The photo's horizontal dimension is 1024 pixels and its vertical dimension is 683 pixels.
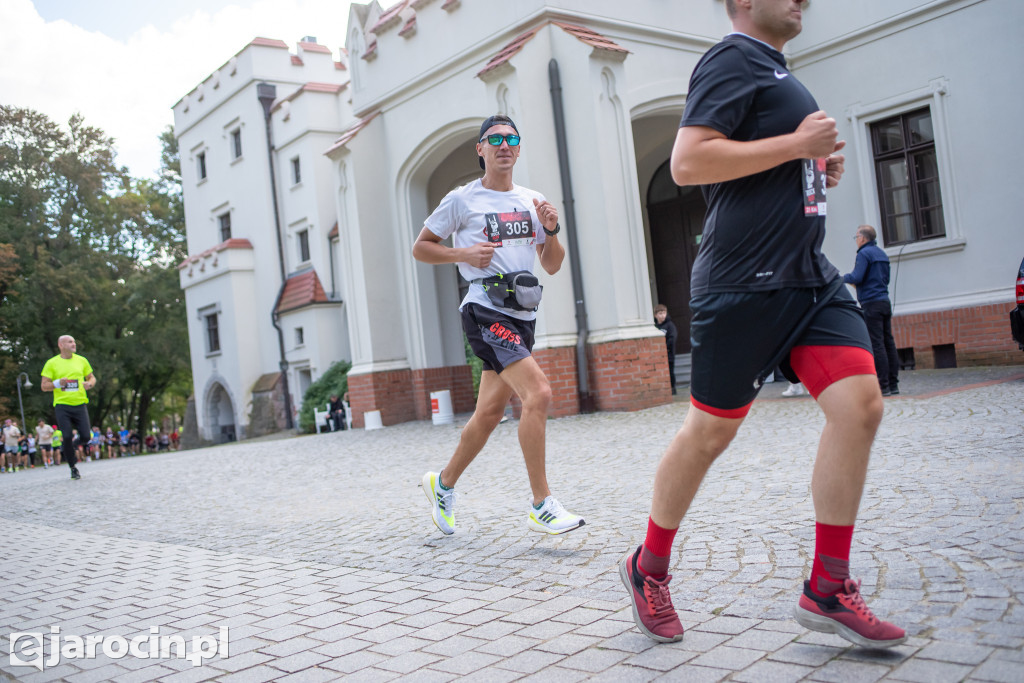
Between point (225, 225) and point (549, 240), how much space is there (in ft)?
102

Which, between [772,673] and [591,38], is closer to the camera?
[772,673]

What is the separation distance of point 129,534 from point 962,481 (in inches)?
→ 219

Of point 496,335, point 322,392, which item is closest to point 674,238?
point 322,392

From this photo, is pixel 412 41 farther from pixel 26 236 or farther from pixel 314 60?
pixel 26 236

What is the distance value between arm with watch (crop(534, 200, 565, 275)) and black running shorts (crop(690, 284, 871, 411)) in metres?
1.99

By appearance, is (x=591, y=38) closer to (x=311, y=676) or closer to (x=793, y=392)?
(x=793, y=392)

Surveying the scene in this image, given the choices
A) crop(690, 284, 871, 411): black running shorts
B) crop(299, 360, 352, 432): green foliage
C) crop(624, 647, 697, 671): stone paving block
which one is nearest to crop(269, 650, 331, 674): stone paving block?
crop(624, 647, 697, 671): stone paving block

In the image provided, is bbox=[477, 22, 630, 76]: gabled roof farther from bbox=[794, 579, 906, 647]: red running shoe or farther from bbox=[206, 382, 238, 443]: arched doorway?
bbox=[206, 382, 238, 443]: arched doorway

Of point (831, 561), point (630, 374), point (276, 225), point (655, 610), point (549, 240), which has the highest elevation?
point (276, 225)

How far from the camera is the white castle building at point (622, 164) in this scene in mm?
13430

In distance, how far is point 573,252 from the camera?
535 inches

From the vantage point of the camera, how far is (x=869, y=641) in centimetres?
256

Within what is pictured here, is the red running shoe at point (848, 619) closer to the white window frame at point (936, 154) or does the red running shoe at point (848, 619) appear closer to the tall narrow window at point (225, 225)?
the white window frame at point (936, 154)

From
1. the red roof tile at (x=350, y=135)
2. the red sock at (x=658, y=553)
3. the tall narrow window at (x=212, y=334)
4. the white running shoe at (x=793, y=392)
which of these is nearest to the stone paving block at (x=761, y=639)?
the red sock at (x=658, y=553)
